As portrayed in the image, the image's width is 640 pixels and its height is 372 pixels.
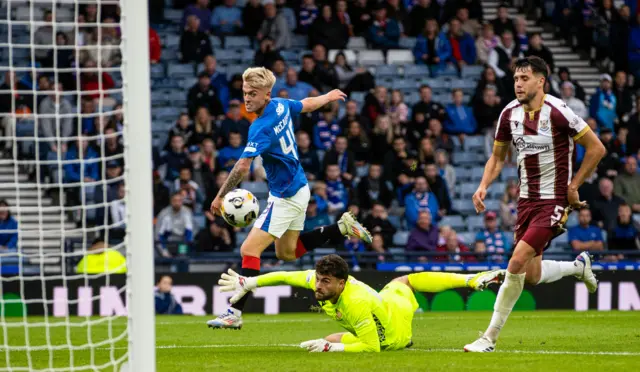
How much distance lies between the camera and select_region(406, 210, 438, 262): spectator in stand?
16984 mm

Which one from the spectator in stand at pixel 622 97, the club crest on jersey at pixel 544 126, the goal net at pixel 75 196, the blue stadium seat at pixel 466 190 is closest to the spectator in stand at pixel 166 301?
the goal net at pixel 75 196

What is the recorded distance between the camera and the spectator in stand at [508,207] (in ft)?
59.8

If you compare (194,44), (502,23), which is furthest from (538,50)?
(194,44)

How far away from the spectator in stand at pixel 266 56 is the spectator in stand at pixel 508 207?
461 centimetres

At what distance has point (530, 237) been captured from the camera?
28.4 feet

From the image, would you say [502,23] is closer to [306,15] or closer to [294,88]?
[306,15]

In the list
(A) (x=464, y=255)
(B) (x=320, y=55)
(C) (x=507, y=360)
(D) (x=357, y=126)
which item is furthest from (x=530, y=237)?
(B) (x=320, y=55)

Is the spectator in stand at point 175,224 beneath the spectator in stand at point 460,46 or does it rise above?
beneath

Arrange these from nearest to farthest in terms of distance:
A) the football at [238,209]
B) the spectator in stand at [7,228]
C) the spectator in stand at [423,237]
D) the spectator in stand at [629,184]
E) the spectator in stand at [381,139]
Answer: the football at [238,209] < the spectator in stand at [7,228] < the spectator in stand at [423,237] < the spectator in stand at [381,139] < the spectator in stand at [629,184]

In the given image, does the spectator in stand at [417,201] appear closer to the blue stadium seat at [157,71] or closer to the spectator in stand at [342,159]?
the spectator in stand at [342,159]

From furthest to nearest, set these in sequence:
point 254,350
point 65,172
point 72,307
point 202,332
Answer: point 65,172, point 72,307, point 202,332, point 254,350

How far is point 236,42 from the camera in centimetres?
A: 2064

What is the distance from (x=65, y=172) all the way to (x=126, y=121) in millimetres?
11074

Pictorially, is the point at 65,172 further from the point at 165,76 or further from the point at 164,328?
the point at 164,328
